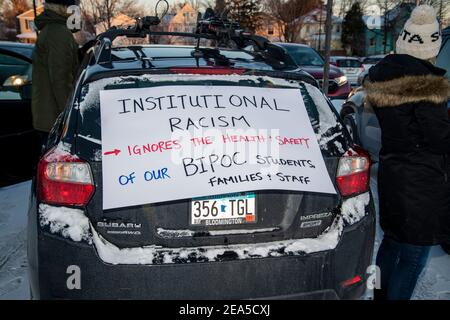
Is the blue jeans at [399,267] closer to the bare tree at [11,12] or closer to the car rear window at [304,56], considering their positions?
the car rear window at [304,56]

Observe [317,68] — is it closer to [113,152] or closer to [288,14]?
[113,152]

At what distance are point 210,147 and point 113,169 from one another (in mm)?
454

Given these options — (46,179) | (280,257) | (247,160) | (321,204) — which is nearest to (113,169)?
(46,179)

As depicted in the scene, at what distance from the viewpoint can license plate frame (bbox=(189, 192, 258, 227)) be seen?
6.75 ft

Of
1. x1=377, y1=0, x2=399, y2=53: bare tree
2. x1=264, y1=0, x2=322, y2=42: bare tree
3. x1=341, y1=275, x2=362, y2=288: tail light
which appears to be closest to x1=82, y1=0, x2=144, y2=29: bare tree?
x1=264, y1=0, x2=322, y2=42: bare tree

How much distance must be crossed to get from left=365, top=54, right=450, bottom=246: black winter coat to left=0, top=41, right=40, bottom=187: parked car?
4.07 m

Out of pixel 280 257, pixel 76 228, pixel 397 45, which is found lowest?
pixel 280 257

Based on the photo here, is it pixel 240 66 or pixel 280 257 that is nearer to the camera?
pixel 280 257

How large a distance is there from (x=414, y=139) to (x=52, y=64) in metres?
3.13

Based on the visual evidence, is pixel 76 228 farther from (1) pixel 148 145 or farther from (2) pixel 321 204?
(2) pixel 321 204

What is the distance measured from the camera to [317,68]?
1047 centimetres

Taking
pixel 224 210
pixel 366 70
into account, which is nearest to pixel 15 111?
pixel 224 210

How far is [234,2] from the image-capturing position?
1884 inches

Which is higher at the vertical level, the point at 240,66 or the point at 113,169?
the point at 240,66
